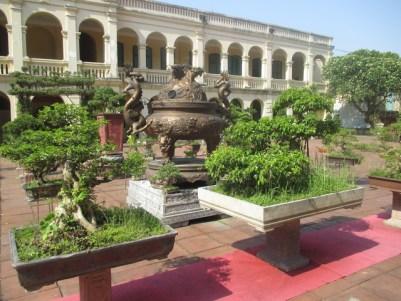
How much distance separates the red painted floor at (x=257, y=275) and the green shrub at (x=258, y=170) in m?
0.88

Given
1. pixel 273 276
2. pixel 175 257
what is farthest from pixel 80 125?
pixel 273 276

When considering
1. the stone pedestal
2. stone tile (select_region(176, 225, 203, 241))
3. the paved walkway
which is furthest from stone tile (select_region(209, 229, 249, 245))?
the stone pedestal

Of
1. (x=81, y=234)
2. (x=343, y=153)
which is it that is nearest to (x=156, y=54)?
(x=343, y=153)


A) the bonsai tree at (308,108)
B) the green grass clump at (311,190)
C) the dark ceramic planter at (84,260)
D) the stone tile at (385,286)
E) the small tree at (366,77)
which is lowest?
the stone tile at (385,286)

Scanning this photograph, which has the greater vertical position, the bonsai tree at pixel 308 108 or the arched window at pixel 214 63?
the arched window at pixel 214 63

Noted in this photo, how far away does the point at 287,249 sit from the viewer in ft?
13.3

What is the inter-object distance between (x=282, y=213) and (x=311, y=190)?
29.3 inches

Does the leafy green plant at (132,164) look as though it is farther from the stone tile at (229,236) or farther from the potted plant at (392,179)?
the potted plant at (392,179)

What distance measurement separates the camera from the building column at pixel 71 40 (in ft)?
58.3

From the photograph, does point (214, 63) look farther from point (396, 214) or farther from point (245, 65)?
point (396, 214)

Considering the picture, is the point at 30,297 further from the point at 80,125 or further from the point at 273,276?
the point at 273,276

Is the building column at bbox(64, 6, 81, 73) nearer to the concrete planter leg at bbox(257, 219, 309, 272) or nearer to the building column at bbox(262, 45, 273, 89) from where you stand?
the building column at bbox(262, 45, 273, 89)

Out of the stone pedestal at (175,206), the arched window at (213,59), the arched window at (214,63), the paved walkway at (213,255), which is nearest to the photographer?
the paved walkway at (213,255)

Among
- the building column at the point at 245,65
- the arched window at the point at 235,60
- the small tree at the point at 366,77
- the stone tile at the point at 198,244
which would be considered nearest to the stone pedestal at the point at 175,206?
the stone tile at the point at 198,244
